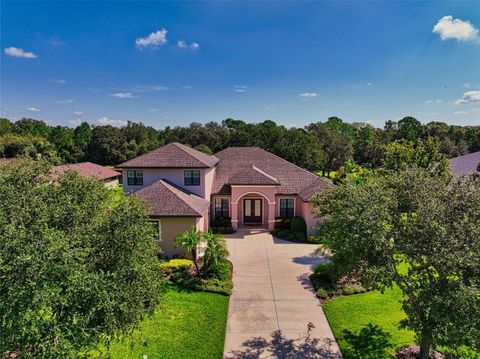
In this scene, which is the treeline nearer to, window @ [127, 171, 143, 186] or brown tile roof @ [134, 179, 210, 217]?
window @ [127, 171, 143, 186]

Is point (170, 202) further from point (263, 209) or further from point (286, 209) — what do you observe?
point (286, 209)

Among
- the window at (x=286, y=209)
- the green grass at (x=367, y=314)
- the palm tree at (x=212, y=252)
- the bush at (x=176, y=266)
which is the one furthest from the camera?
the window at (x=286, y=209)

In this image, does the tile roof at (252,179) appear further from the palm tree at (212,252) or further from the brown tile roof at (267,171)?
the palm tree at (212,252)

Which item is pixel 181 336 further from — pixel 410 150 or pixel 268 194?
pixel 410 150

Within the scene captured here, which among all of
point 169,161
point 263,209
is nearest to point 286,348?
point 263,209

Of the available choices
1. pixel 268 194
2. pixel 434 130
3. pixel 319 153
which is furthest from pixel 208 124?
pixel 434 130

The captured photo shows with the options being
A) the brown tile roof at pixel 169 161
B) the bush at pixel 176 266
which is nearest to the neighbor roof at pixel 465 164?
the brown tile roof at pixel 169 161

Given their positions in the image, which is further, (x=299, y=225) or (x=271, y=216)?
(x=271, y=216)
